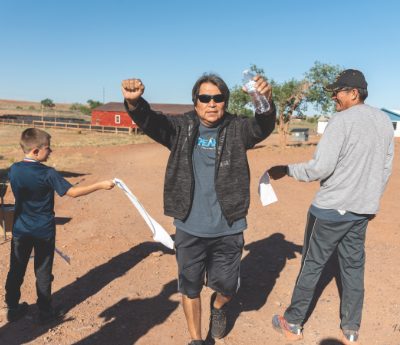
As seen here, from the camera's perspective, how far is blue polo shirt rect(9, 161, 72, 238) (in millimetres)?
3266

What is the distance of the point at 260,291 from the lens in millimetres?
4309

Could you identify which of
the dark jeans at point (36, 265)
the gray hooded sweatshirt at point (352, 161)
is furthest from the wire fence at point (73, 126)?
the gray hooded sweatshirt at point (352, 161)

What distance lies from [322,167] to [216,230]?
924 millimetres

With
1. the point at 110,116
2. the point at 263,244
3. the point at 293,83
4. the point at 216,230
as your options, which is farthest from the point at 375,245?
the point at 110,116

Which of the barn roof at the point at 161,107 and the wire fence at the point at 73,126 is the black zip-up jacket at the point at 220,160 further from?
the barn roof at the point at 161,107

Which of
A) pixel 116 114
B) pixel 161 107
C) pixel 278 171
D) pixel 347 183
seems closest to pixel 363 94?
pixel 347 183

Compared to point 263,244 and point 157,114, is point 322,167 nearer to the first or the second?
point 157,114

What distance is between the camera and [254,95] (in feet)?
8.20

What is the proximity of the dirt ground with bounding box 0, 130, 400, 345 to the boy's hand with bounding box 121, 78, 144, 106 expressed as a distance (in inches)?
→ 83.3

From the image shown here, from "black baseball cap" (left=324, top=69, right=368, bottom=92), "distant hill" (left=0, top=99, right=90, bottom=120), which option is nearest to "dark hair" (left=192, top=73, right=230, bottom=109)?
"black baseball cap" (left=324, top=69, right=368, bottom=92)

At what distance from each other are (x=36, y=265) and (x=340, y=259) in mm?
2686

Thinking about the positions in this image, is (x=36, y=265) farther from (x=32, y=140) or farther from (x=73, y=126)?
(x=73, y=126)

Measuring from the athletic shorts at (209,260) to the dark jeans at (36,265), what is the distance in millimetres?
1310

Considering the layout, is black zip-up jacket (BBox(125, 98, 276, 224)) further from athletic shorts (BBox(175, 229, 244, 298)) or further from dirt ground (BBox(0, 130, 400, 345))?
dirt ground (BBox(0, 130, 400, 345))
